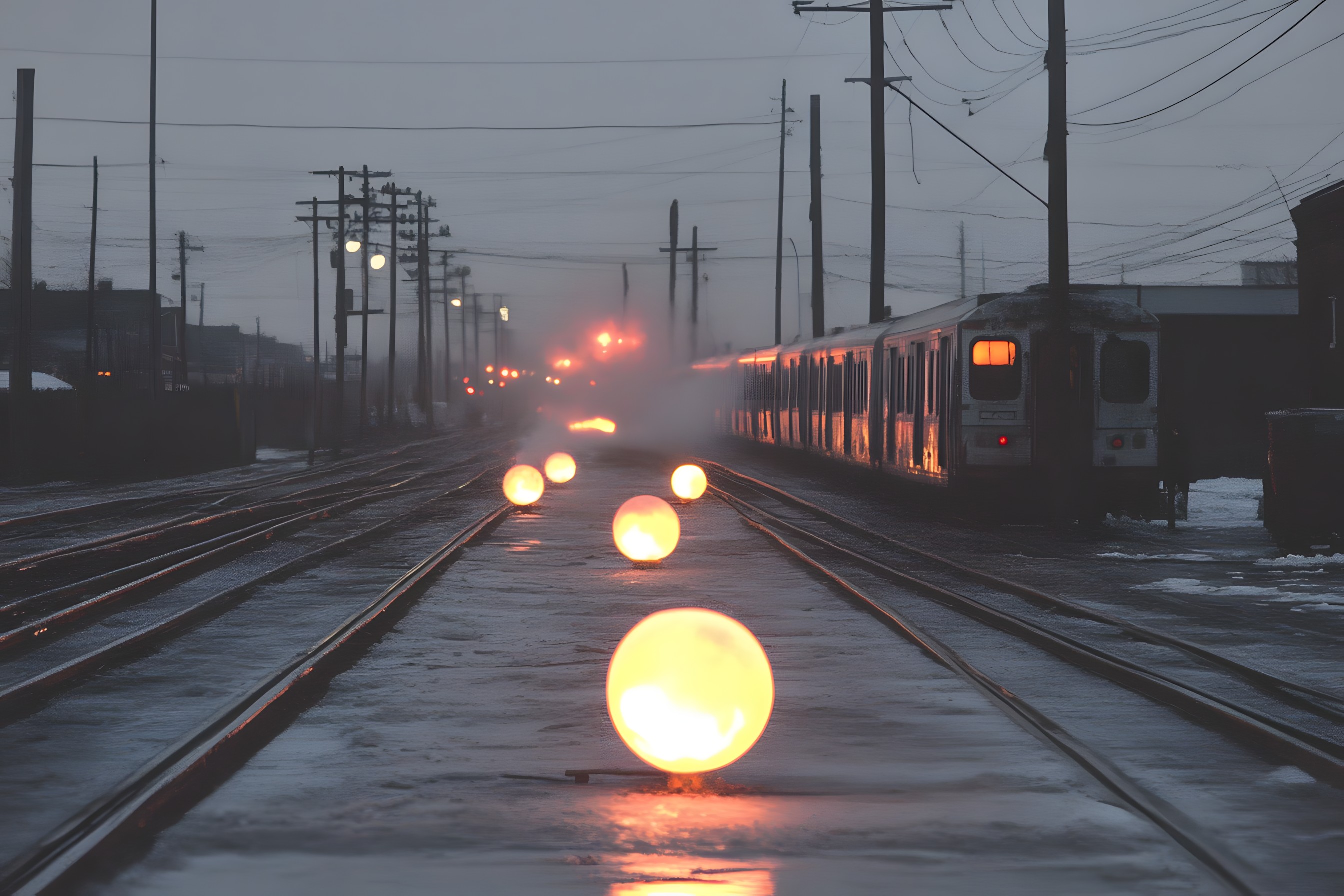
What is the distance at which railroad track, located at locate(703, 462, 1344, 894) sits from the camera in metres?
6.68

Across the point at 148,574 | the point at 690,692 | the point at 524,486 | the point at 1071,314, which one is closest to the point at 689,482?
the point at 524,486

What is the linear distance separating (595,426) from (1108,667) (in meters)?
67.6

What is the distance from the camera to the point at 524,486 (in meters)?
25.1

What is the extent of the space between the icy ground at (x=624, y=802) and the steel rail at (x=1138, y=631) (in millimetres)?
1872

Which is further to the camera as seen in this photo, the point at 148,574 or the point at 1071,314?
the point at 1071,314

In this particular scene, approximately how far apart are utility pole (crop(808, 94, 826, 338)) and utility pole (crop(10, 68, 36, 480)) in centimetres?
2251

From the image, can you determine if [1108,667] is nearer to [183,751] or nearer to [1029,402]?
[183,751]

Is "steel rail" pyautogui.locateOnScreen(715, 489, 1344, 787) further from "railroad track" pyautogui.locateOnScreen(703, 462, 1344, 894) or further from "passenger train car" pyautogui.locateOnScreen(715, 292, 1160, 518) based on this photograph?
"passenger train car" pyautogui.locateOnScreen(715, 292, 1160, 518)

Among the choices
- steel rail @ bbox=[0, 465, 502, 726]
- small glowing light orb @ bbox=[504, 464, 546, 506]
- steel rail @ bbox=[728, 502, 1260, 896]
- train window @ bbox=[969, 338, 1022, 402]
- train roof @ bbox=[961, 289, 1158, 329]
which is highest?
train roof @ bbox=[961, 289, 1158, 329]

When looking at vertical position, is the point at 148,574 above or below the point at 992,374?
below

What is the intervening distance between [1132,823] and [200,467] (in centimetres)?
3710

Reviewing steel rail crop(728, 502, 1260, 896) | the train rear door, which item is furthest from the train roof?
steel rail crop(728, 502, 1260, 896)

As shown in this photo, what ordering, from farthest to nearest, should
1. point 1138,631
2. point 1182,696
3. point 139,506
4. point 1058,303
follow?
1. point 139,506
2. point 1058,303
3. point 1138,631
4. point 1182,696

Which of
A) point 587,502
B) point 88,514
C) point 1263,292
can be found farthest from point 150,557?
point 1263,292
